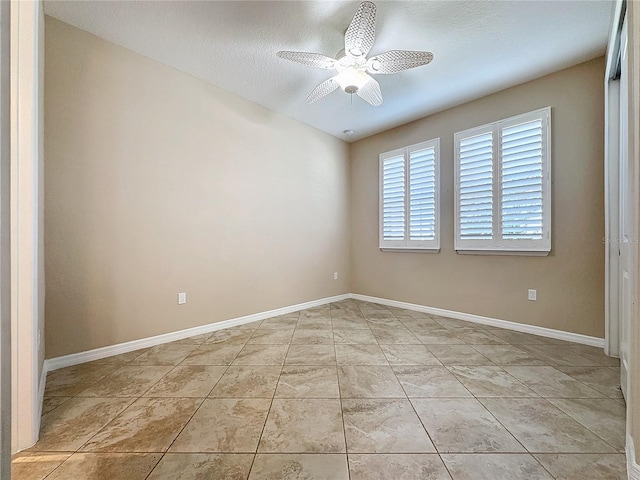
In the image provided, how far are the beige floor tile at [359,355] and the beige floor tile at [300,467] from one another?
0.97 meters

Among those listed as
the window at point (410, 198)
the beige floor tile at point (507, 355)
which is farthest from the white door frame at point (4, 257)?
the window at point (410, 198)

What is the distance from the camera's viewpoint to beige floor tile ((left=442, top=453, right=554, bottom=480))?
3.71 feet

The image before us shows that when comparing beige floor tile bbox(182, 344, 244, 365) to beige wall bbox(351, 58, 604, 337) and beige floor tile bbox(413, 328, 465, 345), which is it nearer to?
beige floor tile bbox(413, 328, 465, 345)

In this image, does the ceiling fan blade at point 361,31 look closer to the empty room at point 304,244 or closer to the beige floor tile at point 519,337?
the empty room at point 304,244

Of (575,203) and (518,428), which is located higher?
(575,203)

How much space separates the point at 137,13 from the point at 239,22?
753mm

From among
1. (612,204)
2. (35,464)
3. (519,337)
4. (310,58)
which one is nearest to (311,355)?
(35,464)

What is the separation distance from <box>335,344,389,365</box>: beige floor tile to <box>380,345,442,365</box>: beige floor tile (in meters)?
0.06

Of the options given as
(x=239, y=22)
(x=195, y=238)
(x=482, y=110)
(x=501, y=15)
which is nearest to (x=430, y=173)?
(x=482, y=110)

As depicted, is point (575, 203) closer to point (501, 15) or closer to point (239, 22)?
point (501, 15)

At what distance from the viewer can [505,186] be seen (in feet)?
9.60

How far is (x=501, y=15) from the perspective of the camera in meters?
1.99

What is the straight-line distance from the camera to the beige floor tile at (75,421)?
1.31 meters

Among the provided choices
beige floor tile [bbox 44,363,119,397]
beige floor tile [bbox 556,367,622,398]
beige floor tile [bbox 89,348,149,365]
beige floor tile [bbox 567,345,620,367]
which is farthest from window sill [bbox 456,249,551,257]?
beige floor tile [bbox 44,363,119,397]
